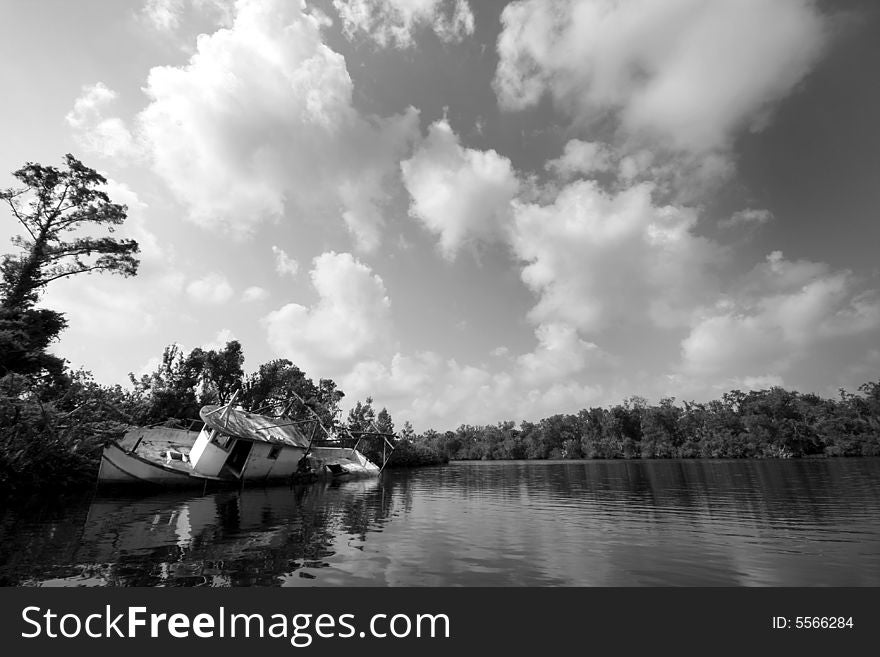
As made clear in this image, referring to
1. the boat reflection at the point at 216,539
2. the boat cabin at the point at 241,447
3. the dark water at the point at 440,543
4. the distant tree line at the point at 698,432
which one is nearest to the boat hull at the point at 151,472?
the boat cabin at the point at 241,447

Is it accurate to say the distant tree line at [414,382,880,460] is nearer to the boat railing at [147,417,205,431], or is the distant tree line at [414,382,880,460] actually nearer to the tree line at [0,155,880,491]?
the tree line at [0,155,880,491]

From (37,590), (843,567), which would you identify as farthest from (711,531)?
(37,590)

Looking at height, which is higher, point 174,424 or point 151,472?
point 174,424

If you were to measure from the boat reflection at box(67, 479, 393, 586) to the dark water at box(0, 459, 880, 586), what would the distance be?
6cm

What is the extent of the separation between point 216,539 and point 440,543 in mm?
8259

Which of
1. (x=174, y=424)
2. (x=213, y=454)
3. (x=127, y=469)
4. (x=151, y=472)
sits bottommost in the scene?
(x=151, y=472)

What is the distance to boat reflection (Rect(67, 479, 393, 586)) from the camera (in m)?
10.4

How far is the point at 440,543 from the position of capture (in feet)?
48.2

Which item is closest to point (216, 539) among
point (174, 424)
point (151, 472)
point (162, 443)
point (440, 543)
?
point (440, 543)

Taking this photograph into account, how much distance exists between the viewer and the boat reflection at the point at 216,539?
10422 mm

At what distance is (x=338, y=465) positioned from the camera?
48531mm

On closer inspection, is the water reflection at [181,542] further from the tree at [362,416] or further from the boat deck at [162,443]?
the tree at [362,416]

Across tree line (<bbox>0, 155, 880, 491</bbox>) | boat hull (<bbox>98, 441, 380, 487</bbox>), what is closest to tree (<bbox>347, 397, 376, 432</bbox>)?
tree line (<bbox>0, 155, 880, 491</bbox>)

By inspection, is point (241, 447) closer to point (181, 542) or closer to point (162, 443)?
point (162, 443)
